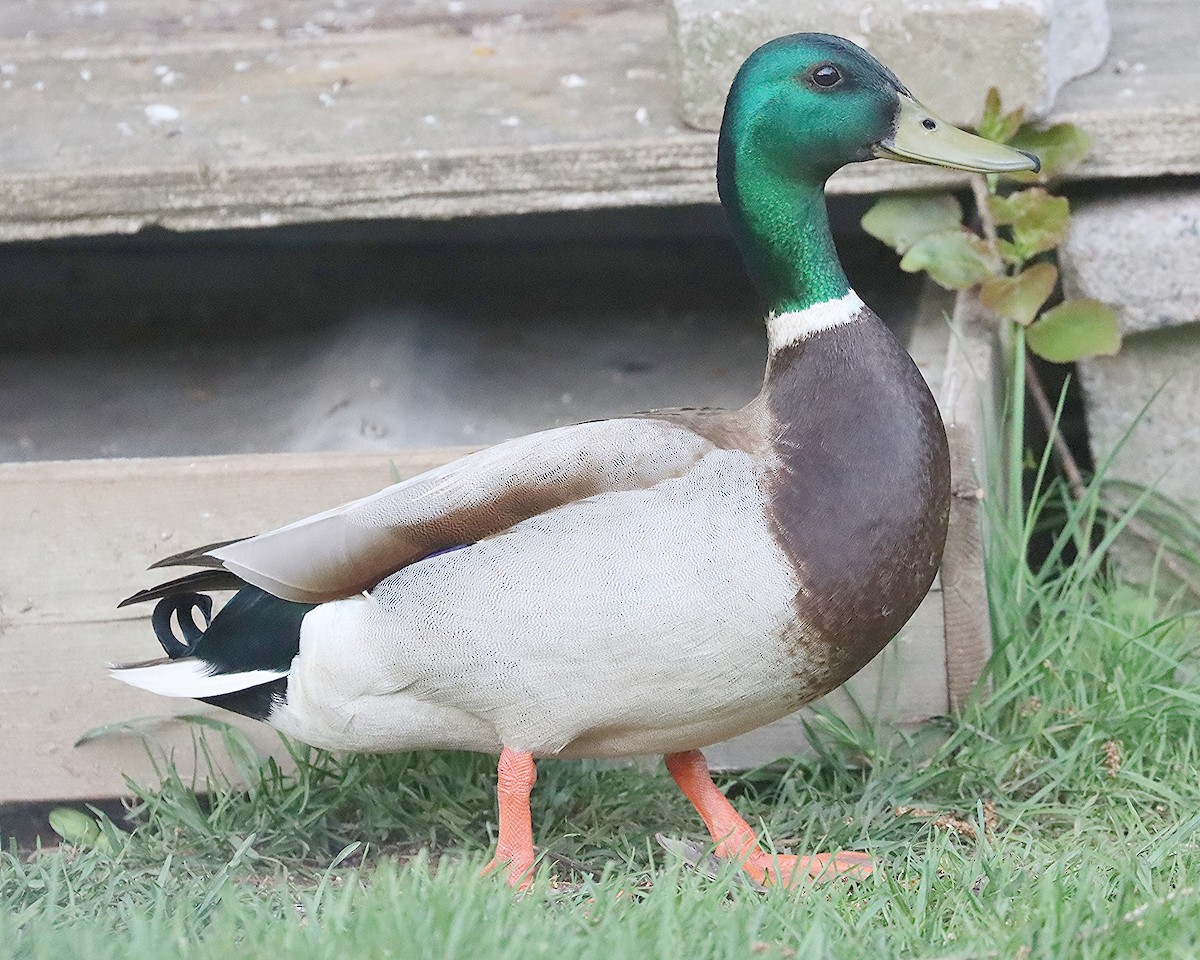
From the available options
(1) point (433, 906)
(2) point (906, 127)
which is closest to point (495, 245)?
(2) point (906, 127)

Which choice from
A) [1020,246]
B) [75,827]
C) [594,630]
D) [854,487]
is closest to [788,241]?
[854,487]

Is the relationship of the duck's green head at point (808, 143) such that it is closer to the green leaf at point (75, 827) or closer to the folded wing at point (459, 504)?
the folded wing at point (459, 504)

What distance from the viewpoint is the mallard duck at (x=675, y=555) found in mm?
2242

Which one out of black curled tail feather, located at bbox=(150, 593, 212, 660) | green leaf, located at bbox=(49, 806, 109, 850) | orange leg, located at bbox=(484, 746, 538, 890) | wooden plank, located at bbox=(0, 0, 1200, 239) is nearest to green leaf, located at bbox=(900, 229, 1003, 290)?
wooden plank, located at bbox=(0, 0, 1200, 239)

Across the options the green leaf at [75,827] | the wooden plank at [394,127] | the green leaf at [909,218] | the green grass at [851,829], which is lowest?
the green leaf at [75,827]

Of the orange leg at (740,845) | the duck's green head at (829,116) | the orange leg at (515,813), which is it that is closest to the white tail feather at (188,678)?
the orange leg at (515,813)

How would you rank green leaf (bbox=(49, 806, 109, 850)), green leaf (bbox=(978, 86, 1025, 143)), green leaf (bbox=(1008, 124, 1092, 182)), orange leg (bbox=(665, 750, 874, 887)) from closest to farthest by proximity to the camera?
orange leg (bbox=(665, 750, 874, 887)) → green leaf (bbox=(49, 806, 109, 850)) → green leaf (bbox=(978, 86, 1025, 143)) → green leaf (bbox=(1008, 124, 1092, 182))

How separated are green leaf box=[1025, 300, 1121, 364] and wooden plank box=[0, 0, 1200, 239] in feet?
0.91

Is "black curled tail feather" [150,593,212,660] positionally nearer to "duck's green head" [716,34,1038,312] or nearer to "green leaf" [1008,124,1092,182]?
"duck's green head" [716,34,1038,312]

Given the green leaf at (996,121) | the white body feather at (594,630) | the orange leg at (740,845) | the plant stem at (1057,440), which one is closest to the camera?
the white body feather at (594,630)

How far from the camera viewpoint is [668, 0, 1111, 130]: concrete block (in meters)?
3.05

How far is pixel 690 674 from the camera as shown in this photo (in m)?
2.25

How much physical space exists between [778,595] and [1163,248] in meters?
1.44

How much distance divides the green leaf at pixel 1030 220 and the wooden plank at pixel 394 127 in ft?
0.36
